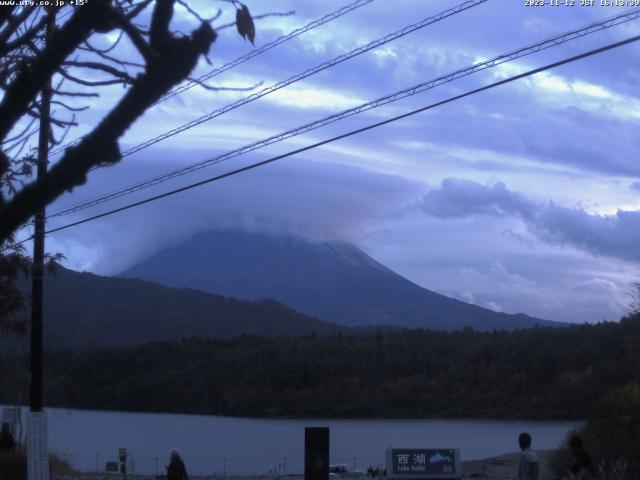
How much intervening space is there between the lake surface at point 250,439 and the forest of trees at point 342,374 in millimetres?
3304

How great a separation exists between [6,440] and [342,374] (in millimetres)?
62946

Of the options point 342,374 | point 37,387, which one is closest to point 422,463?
point 37,387

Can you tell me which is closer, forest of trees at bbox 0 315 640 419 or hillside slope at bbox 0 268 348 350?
forest of trees at bbox 0 315 640 419

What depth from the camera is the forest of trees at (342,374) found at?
72750 millimetres

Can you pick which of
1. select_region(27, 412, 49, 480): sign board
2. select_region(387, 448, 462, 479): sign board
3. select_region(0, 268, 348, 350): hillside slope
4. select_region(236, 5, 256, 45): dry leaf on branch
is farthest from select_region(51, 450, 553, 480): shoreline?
select_region(0, 268, 348, 350): hillside slope

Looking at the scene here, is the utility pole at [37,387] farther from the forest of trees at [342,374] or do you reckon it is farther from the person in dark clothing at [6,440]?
the forest of trees at [342,374]

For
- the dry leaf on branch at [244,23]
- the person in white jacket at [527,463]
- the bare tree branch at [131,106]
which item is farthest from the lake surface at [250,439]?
the bare tree branch at [131,106]

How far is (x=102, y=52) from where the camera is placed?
5.89 metres

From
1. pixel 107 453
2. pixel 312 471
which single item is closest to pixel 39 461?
pixel 312 471

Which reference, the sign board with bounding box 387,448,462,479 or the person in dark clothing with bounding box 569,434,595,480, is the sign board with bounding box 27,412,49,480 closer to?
the sign board with bounding box 387,448,462,479

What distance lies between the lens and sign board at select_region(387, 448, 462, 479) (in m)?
19.9

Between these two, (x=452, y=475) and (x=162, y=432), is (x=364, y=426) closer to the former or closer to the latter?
(x=162, y=432)

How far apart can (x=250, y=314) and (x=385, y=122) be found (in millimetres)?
113874

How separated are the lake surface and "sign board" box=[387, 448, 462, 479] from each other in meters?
18.3
